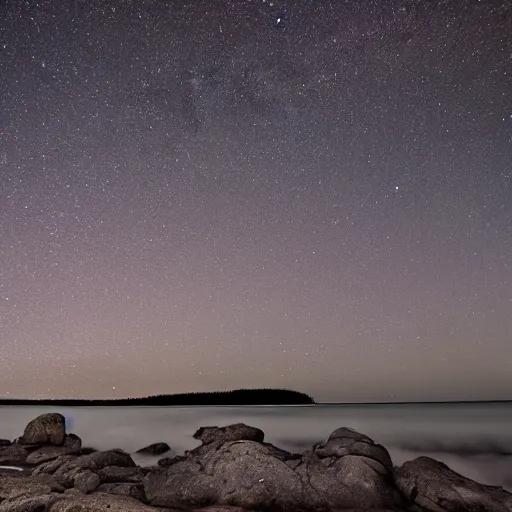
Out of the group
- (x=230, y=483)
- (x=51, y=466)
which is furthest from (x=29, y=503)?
(x=230, y=483)

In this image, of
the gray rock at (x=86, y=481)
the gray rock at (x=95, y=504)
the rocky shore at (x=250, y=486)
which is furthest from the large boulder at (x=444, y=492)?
the gray rock at (x=86, y=481)

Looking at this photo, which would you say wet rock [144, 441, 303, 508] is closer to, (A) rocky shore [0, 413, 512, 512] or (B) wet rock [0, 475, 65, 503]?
(A) rocky shore [0, 413, 512, 512]

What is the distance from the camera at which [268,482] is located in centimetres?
984

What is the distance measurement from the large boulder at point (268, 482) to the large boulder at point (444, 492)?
13.7 inches

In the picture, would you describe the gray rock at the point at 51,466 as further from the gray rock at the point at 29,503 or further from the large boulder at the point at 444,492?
the large boulder at the point at 444,492

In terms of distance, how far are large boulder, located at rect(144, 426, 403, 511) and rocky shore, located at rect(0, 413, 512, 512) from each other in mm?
21

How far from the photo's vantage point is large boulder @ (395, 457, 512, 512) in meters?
9.35

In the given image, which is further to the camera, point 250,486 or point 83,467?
point 83,467

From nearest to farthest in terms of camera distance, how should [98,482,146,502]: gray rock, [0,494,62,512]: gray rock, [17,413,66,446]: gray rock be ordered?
[0,494,62,512]: gray rock < [98,482,146,502]: gray rock < [17,413,66,446]: gray rock

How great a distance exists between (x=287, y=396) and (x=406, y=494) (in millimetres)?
78275

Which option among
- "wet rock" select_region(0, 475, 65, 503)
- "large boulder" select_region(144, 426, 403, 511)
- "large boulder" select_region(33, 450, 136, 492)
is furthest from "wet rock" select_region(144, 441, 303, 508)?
"wet rock" select_region(0, 475, 65, 503)

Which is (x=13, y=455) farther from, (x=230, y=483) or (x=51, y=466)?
(x=230, y=483)

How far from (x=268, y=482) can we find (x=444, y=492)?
371 cm

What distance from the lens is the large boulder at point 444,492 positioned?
9.35m
